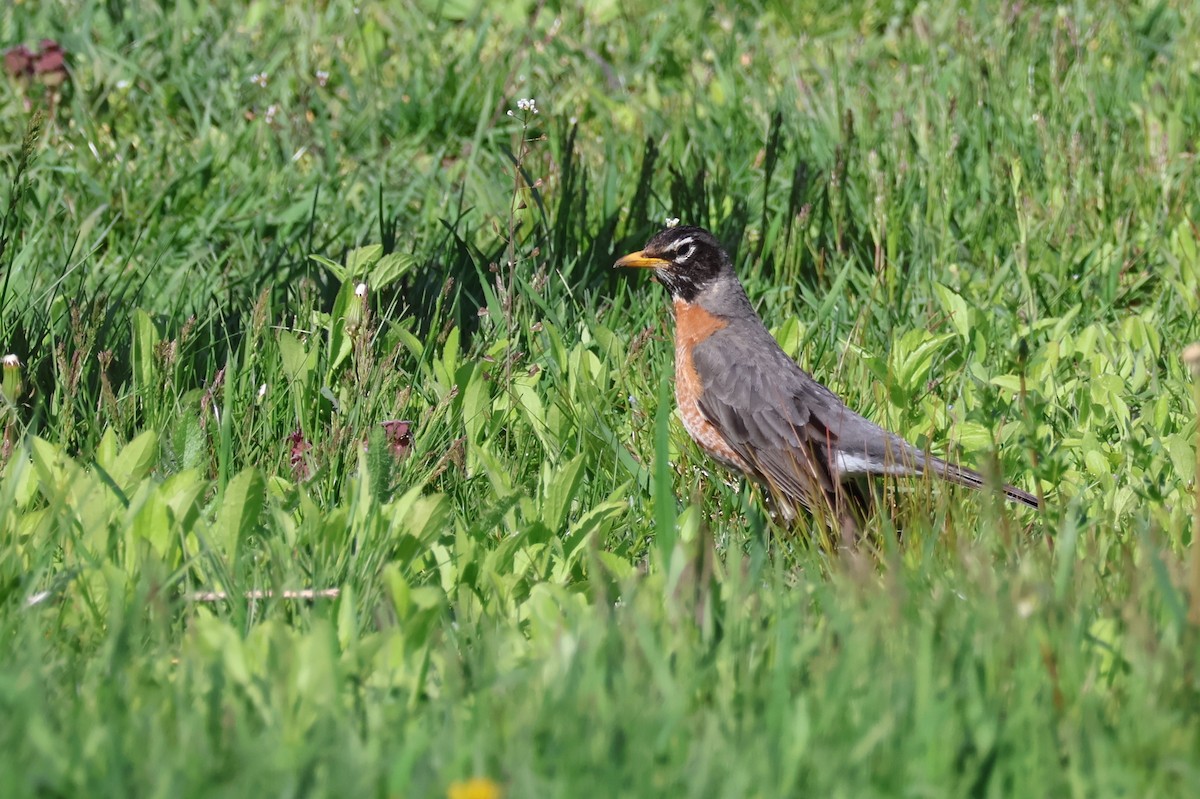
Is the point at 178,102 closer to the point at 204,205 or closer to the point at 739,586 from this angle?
the point at 204,205

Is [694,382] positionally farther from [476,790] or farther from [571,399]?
[476,790]

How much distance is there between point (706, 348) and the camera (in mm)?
5223

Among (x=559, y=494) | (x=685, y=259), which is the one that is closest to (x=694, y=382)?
(x=685, y=259)

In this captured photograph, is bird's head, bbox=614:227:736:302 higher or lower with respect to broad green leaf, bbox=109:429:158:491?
lower

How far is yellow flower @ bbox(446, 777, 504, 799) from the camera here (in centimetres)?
207

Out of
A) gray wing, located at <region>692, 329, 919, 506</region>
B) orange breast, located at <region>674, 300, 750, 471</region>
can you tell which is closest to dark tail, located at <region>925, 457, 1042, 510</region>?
gray wing, located at <region>692, 329, 919, 506</region>

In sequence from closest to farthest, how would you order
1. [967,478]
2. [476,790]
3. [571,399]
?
[476,790]
[967,478]
[571,399]

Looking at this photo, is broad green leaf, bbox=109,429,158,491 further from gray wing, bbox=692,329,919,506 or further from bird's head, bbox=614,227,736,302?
bird's head, bbox=614,227,736,302

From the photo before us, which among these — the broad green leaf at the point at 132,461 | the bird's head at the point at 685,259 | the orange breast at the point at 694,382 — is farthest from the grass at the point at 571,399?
the bird's head at the point at 685,259

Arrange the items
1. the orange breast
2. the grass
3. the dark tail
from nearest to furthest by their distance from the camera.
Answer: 1. the grass
2. the dark tail
3. the orange breast

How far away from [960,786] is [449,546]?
1662 mm

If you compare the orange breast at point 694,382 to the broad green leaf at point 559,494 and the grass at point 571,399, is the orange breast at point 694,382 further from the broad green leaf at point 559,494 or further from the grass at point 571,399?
the broad green leaf at point 559,494

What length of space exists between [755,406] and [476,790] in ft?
10.0

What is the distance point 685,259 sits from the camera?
543 cm
